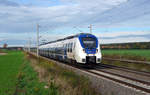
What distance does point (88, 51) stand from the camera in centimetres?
1823

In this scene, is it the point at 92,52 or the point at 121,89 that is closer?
the point at 121,89

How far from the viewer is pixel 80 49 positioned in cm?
1828

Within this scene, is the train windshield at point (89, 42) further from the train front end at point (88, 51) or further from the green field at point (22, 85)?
the green field at point (22, 85)

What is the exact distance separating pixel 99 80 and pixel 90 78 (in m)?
1.33

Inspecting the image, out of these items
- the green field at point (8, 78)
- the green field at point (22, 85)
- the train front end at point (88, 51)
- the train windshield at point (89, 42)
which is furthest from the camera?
the train windshield at point (89, 42)

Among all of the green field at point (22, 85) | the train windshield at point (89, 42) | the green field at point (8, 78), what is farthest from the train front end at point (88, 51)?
the green field at point (8, 78)

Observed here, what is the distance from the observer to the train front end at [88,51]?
17984 mm

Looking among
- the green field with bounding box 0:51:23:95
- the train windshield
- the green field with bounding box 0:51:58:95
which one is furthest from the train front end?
the green field with bounding box 0:51:23:95

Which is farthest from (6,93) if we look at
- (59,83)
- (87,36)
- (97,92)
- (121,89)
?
(87,36)

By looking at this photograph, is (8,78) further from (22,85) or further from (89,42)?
(89,42)

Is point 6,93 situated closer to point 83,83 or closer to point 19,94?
point 19,94

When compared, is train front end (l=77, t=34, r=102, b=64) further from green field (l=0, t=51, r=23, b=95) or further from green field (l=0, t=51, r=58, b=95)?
green field (l=0, t=51, r=23, b=95)

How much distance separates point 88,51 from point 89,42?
3.69ft

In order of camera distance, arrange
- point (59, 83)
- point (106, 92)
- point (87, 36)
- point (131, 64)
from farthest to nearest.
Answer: point (131, 64) → point (87, 36) → point (59, 83) → point (106, 92)
